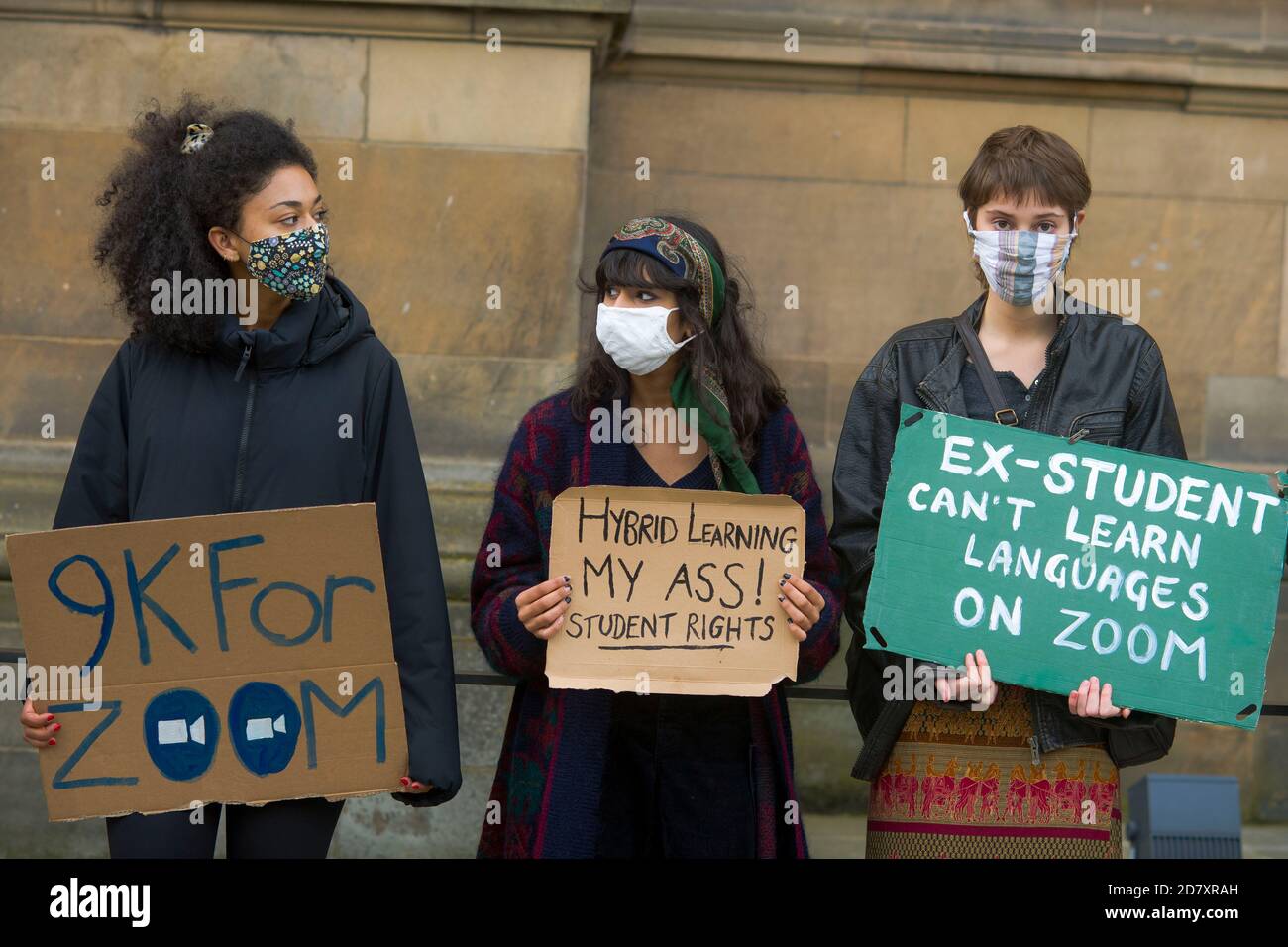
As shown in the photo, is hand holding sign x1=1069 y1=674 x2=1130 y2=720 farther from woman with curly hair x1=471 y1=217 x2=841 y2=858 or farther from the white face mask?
the white face mask

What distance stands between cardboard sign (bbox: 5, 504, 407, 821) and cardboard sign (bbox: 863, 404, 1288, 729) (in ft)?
3.80

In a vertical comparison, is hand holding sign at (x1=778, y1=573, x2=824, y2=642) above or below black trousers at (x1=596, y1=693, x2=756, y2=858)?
above

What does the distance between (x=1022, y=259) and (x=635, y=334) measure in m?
0.91

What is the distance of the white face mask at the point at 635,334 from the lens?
12.6ft

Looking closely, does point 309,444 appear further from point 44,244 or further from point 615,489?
point 44,244

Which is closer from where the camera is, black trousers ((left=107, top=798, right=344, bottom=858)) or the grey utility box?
black trousers ((left=107, top=798, right=344, bottom=858))

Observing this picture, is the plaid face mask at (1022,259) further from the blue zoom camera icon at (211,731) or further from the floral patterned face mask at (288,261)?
the blue zoom camera icon at (211,731)

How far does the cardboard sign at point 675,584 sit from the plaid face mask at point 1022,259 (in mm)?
731

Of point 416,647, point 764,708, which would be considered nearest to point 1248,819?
point 764,708

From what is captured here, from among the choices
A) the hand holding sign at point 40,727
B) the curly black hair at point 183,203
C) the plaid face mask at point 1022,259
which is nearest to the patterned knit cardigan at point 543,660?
the plaid face mask at point 1022,259

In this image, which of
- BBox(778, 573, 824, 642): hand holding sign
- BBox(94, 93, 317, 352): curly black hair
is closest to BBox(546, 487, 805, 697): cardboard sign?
BBox(778, 573, 824, 642): hand holding sign

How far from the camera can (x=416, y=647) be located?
12.3 ft

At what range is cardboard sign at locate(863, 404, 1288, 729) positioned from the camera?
378 cm

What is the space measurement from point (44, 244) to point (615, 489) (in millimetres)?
3682
